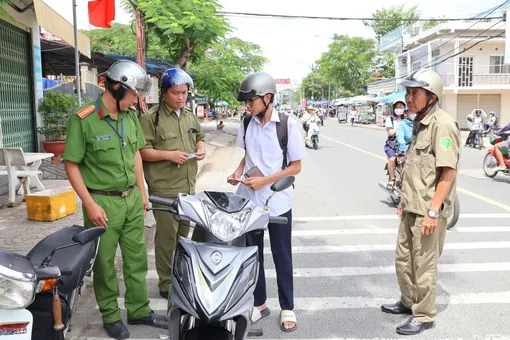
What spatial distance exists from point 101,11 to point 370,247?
24.1 feet

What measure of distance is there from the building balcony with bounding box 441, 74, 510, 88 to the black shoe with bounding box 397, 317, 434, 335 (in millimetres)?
31431

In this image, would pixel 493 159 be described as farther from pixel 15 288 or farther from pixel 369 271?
pixel 15 288

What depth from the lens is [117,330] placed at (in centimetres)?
344

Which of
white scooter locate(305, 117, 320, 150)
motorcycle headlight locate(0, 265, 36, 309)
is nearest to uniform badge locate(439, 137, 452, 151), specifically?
motorcycle headlight locate(0, 265, 36, 309)

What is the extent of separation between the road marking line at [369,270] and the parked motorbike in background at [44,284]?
1939 mm

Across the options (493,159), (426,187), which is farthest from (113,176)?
(493,159)

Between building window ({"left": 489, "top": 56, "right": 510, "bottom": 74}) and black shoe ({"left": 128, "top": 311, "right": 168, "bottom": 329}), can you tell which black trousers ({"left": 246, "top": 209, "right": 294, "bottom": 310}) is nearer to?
black shoe ({"left": 128, "top": 311, "right": 168, "bottom": 329})

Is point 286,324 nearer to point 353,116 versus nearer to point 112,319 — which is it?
point 112,319

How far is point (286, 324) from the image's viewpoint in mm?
3592

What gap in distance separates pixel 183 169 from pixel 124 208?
71 centimetres

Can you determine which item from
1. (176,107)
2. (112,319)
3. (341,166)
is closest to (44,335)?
(112,319)

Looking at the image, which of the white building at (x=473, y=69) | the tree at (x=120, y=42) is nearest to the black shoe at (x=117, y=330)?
the tree at (x=120, y=42)

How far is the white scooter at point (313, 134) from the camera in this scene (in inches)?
707

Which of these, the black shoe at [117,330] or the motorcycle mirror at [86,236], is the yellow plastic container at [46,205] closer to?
the black shoe at [117,330]
